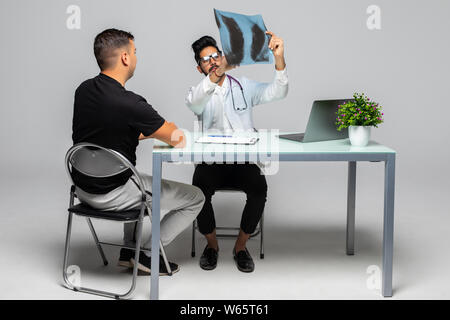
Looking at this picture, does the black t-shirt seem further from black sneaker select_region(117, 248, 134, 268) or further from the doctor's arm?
the doctor's arm

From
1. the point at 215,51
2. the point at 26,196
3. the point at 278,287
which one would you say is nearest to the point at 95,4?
the point at 26,196

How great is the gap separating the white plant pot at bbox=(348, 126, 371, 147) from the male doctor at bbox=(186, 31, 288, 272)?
0.62 m

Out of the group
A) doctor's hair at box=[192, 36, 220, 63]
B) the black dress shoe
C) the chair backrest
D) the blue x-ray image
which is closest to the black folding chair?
the chair backrest

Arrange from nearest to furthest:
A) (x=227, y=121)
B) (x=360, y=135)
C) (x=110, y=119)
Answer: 1. (x=110, y=119)
2. (x=360, y=135)
3. (x=227, y=121)

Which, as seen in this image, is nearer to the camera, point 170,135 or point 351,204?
point 170,135

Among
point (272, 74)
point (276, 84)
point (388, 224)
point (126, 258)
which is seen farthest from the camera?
point (272, 74)

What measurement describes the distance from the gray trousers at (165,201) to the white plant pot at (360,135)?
0.85m

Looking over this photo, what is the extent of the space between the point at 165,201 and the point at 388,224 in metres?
1.10

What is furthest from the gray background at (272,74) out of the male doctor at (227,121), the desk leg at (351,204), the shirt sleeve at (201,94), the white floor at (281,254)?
the shirt sleeve at (201,94)


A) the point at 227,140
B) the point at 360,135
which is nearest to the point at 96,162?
the point at 227,140

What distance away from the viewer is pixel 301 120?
566 centimetres

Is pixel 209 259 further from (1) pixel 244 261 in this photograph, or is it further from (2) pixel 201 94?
(2) pixel 201 94

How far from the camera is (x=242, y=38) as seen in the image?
3.28 meters

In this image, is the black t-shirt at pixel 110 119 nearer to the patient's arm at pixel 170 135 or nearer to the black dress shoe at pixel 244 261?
the patient's arm at pixel 170 135
